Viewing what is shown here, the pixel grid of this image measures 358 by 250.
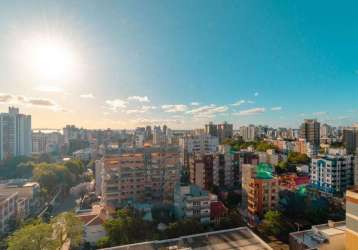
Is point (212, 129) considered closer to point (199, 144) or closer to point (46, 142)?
point (199, 144)

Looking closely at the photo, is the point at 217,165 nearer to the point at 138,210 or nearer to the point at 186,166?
the point at 186,166

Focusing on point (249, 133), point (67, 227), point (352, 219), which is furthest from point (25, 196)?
point (249, 133)

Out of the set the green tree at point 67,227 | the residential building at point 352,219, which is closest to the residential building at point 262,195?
the residential building at point 352,219

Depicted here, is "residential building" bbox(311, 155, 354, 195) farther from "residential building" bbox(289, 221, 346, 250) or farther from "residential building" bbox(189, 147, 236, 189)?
"residential building" bbox(289, 221, 346, 250)

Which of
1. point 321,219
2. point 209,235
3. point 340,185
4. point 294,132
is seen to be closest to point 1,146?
point 209,235

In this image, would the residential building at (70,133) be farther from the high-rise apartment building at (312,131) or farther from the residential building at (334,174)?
the residential building at (334,174)
